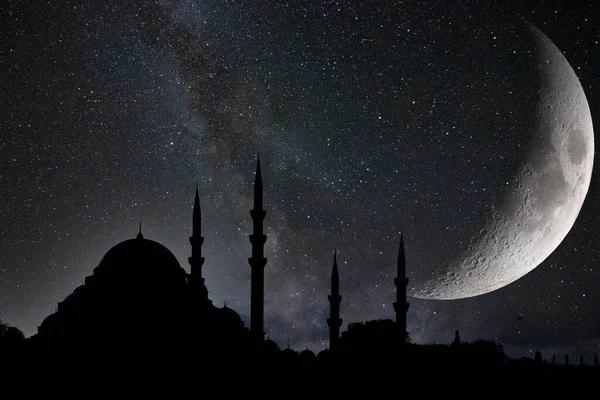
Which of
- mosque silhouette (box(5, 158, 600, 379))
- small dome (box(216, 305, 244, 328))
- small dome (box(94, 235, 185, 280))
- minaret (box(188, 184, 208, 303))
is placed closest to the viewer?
mosque silhouette (box(5, 158, 600, 379))

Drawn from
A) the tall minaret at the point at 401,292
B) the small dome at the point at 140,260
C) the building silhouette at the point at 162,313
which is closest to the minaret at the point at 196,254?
the building silhouette at the point at 162,313

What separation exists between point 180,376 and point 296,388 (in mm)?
4761

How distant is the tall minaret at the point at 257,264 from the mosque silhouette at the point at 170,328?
0.04 m

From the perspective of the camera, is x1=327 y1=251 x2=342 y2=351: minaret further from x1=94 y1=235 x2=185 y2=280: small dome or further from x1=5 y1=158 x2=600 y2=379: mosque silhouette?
x1=94 y1=235 x2=185 y2=280: small dome

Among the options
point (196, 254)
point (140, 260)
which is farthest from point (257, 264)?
point (140, 260)

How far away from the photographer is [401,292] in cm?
3231

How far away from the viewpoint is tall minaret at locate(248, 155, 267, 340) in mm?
30422

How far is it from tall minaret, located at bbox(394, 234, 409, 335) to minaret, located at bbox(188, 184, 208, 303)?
9.51 metres

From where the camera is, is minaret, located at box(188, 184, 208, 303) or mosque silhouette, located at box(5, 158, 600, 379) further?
minaret, located at box(188, 184, 208, 303)

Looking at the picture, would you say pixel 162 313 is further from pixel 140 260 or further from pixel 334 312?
pixel 334 312

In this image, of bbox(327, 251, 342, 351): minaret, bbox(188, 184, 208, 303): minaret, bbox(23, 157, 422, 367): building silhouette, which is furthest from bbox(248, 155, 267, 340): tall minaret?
bbox(327, 251, 342, 351): minaret

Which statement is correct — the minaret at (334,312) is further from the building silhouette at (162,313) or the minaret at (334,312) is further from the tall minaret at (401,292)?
the tall minaret at (401,292)

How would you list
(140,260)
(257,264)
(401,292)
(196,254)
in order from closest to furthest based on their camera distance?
(257,264) → (401,292) → (140,260) → (196,254)

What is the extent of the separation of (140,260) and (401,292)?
12.3 m
